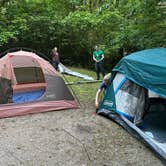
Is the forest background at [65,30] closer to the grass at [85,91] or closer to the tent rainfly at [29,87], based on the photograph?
the grass at [85,91]

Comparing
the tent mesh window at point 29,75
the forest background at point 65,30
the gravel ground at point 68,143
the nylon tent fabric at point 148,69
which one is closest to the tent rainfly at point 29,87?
the tent mesh window at point 29,75

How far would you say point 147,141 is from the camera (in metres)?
5.33

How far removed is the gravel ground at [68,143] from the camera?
484 centimetres

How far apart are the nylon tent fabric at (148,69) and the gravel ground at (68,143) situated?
1031 mm

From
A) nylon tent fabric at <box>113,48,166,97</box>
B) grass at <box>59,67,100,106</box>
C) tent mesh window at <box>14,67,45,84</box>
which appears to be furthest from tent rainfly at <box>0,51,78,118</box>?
nylon tent fabric at <box>113,48,166,97</box>

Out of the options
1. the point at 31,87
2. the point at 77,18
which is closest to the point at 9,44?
the point at 77,18

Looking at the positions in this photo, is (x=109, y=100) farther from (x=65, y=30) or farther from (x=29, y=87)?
(x=65, y=30)

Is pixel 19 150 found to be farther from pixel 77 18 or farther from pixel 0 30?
pixel 77 18

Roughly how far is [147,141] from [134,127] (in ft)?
1.76

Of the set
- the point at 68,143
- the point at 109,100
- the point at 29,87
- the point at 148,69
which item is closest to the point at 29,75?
the point at 29,87

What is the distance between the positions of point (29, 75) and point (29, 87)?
0.40m

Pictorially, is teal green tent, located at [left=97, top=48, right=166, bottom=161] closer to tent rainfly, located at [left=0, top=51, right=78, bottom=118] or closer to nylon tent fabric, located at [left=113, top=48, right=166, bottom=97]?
nylon tent fabric, located at [left=113, top=48, right=166, bottom=97]

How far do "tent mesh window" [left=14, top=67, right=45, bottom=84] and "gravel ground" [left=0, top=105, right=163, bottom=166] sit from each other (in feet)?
5.04

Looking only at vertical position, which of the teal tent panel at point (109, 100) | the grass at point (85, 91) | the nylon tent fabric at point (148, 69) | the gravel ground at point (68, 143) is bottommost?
the grass at point (85, 91)
